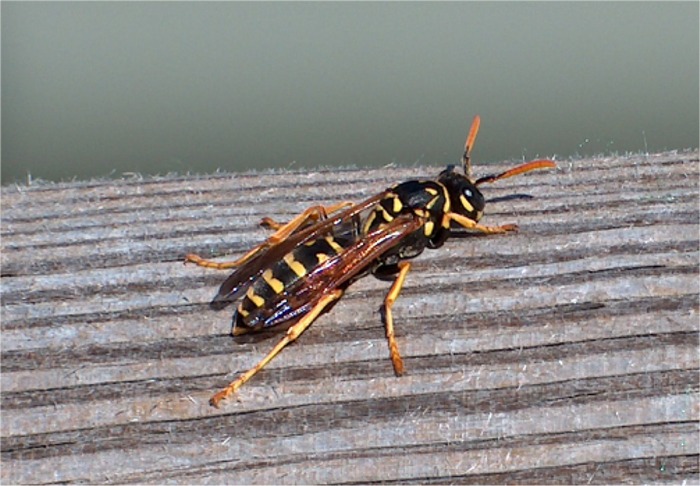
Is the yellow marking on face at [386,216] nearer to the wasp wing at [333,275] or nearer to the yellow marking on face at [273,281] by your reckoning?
the wasp wing at [333,275]

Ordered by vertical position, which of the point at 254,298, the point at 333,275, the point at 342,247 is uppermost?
the point at 342,247

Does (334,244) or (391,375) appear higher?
(334,244)

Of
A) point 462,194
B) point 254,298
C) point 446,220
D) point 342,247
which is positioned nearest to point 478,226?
point 446,220

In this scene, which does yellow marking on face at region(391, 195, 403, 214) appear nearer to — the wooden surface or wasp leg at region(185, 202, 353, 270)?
wasp leg at region(185, 202, 353, 270)

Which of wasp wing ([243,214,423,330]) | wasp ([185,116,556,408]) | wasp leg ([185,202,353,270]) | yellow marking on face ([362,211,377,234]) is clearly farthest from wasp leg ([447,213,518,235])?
yellow marking on face ([362,211,377,234])

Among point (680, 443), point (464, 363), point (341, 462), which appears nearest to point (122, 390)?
point (341, 462)

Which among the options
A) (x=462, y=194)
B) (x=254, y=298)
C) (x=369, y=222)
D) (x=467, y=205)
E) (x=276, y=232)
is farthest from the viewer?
(x=369, y=222)

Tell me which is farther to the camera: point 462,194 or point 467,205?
point 462,194

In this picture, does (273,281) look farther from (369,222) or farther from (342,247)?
(369,222)
